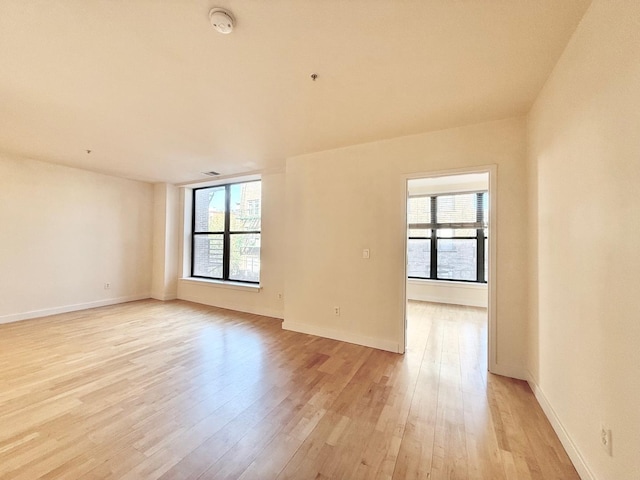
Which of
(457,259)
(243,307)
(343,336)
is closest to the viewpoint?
(343,336)

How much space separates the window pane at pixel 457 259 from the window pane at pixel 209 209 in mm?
4933

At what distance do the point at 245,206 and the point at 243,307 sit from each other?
77.7 inches

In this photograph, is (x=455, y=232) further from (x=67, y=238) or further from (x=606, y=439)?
(x=67, y=238)

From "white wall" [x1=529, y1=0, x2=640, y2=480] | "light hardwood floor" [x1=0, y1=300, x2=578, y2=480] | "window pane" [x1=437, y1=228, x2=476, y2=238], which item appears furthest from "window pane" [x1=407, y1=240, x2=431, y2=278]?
"white wall" [x1=529, y1=0, x2=640, y2=480]

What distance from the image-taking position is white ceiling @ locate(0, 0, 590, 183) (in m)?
1.43

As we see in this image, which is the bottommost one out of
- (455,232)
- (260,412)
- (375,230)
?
(260,412)

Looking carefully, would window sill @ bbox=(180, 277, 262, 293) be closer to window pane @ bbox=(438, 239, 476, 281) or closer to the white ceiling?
the white ceiling

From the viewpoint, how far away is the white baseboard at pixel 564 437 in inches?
55.8

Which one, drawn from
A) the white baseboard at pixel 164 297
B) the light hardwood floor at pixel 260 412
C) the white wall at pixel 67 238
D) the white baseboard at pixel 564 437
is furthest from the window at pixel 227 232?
the white baseboard at pixel 564 437

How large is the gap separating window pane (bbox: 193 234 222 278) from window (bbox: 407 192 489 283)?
4.09m

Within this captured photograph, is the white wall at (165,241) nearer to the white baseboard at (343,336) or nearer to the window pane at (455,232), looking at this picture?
the white baseboard at (343,336)

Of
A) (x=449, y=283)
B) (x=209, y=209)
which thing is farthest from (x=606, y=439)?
(x=209, y=209)

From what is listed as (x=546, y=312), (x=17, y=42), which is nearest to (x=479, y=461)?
(x=546, y=312)

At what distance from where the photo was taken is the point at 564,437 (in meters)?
1.65
